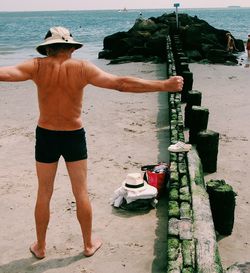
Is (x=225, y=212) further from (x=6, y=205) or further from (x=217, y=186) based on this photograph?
(x=6, y=205)

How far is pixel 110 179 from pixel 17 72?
11.1ft

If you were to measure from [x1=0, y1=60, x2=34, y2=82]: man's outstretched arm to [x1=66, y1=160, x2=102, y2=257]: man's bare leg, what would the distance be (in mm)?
997

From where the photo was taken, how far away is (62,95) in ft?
13.1

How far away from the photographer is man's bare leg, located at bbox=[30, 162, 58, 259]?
427cm

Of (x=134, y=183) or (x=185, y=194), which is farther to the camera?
(x=134, y=183)

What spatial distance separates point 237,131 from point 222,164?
2312 mm

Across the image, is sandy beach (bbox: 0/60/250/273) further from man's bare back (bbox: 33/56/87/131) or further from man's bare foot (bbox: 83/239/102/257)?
man's bare back (bbox: 33/56/87/131)

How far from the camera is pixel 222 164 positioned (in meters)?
7.95

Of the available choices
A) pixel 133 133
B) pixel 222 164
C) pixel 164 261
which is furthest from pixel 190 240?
pixel 133 133

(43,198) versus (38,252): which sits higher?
(43,198)

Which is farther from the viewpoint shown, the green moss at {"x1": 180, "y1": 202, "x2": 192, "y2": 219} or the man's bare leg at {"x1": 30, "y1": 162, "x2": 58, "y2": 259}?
the green moss at {"x1": 180, "y1": 202, "x2": 192, "y2": 219}

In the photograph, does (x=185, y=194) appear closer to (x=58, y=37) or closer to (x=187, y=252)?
(x=187, y=252)

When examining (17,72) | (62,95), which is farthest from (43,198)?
(17,72)

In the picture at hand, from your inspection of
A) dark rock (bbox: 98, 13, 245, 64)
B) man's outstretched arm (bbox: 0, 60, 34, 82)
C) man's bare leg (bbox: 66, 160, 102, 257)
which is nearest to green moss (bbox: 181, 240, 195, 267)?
man's bare leg (bbox: 66, 160, 102, 257)
